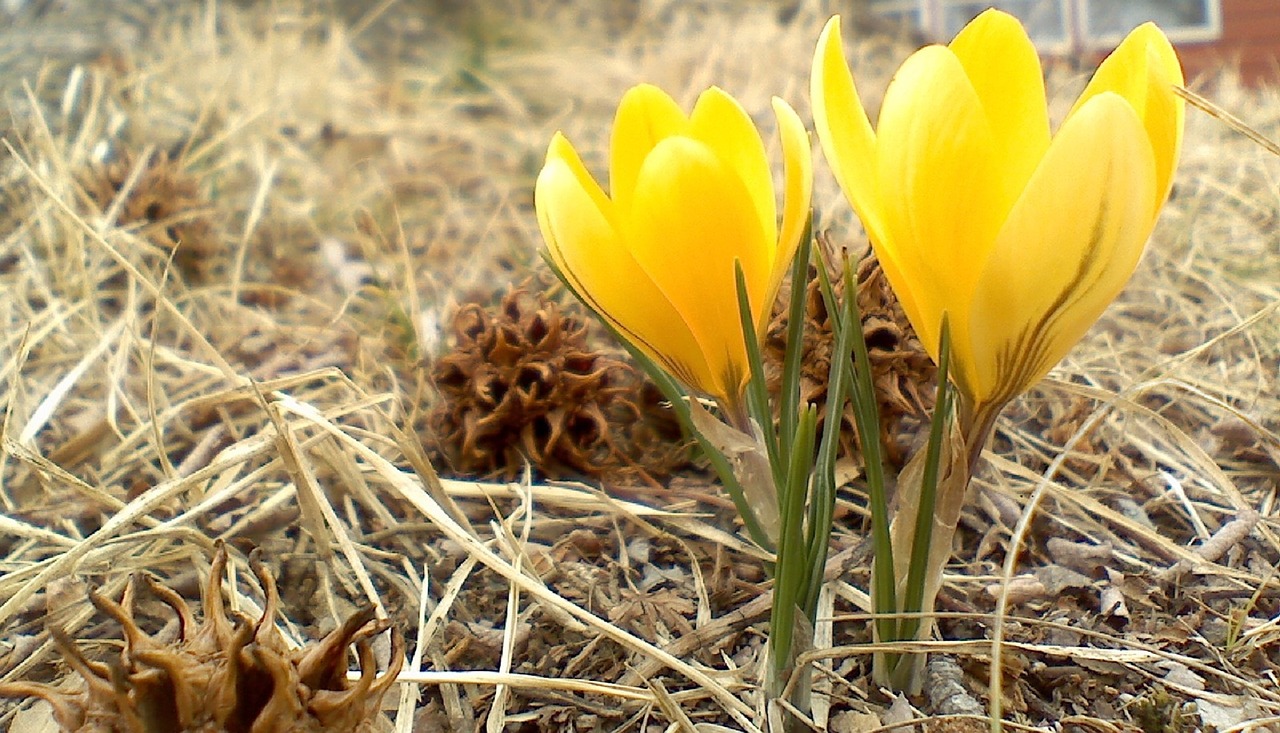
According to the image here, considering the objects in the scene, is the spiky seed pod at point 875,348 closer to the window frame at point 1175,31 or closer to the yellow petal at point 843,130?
the yellow petal at point 843,130

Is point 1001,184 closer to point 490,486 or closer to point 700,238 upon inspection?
point 700,238

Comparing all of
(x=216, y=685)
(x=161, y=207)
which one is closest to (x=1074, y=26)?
(x=161, y=207)

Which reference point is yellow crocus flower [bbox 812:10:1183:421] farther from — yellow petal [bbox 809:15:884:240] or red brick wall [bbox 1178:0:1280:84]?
red brick wall [bbox 1178:0:1280:84]

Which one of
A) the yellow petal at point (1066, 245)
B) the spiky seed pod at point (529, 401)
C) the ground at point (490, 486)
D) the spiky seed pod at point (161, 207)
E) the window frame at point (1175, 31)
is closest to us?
the yellow petal at point (1066, 245)

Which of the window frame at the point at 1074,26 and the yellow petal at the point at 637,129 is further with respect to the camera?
the window frame at the point at 1074,26

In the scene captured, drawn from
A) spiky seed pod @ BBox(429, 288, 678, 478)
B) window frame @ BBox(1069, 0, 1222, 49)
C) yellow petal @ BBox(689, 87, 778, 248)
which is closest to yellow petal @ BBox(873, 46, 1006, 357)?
yellow petal @ BBox(689, 87, 778, 248)

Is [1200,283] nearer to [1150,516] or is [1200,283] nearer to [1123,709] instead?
[1150,516]

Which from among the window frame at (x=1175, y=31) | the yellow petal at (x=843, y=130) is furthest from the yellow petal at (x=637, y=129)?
the window frame at (x=1175, y=31)
